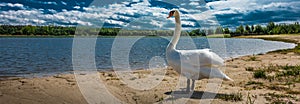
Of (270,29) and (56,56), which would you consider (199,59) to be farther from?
(270,29)

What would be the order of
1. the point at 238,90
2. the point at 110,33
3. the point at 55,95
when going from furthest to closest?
the point at 110,33 < the point at 238,90 < the point at 55,95

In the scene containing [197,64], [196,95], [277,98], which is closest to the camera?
[277,98]

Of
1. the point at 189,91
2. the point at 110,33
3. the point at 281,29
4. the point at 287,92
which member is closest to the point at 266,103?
the point at 287,92

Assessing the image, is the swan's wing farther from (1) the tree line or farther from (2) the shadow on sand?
(1) the tree line

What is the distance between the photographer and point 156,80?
12648mm

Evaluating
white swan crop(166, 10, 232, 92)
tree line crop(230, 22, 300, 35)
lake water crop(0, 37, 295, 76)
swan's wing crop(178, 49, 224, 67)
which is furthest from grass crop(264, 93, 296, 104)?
tree line crop(230, 22, 300, 35)

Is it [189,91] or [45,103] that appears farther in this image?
[189,91]

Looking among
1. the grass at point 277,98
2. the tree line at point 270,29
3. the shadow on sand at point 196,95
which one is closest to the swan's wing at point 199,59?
the shadow on sand at point 196,95

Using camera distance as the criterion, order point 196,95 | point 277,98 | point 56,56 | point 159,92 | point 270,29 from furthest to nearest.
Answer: point 270,29
point 56,56
point 159,92
point 196,95
point 277,98

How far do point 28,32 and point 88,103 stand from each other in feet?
482

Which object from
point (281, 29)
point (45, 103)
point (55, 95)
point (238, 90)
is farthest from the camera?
point (281, 29)

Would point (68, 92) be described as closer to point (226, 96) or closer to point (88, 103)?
point (88, 103)

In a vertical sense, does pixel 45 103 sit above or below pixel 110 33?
above

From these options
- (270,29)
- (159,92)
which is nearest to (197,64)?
(159,92)
